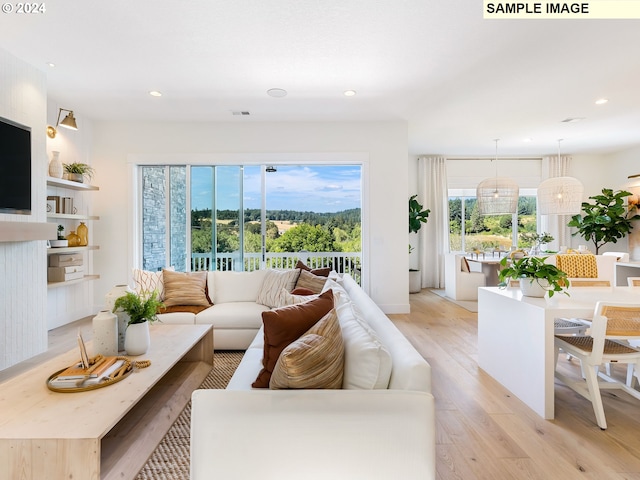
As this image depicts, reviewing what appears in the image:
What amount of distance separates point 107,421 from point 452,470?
1618 mm

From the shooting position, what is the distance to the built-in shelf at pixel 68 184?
3.85m

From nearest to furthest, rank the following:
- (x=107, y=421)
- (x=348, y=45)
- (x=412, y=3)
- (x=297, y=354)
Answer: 1. (x=297, y=354)
2. (x=107, y=421)
3. (x=412, y=3)
4. (x=348, y=45)

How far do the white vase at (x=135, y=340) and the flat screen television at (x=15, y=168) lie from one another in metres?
1.97

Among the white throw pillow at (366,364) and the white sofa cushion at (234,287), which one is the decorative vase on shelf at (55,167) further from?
the white throw pillow at (366,364)

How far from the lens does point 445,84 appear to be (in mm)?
3619

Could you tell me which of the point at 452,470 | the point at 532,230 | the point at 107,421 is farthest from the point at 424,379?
the point at 532,230

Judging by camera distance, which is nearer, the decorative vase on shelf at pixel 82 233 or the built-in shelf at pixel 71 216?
the built-in shelf at pixel 71 216

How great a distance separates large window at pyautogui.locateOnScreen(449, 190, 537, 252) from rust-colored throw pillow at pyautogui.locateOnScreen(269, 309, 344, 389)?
6663 mm

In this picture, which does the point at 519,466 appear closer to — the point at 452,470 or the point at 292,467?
the point at 452,470

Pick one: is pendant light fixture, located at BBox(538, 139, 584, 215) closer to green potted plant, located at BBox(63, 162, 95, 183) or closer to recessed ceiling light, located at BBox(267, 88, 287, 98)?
recessed ceiling light, located at BBox(267, 88, 287, 98)

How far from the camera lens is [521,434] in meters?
1.94

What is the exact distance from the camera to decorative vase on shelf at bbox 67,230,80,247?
169 inches

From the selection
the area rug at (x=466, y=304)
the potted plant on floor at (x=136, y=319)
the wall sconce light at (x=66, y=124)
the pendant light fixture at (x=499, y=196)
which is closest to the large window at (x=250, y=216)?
the wall sconce light at (x=66, y=124)

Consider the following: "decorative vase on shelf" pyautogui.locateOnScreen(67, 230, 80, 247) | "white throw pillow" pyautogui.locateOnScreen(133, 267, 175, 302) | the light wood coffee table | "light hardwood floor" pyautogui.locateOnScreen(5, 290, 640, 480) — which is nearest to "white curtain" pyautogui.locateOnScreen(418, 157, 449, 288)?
"light hardwood floor" pyautogui.locateOnScreen(5, 290, 640, 480)
